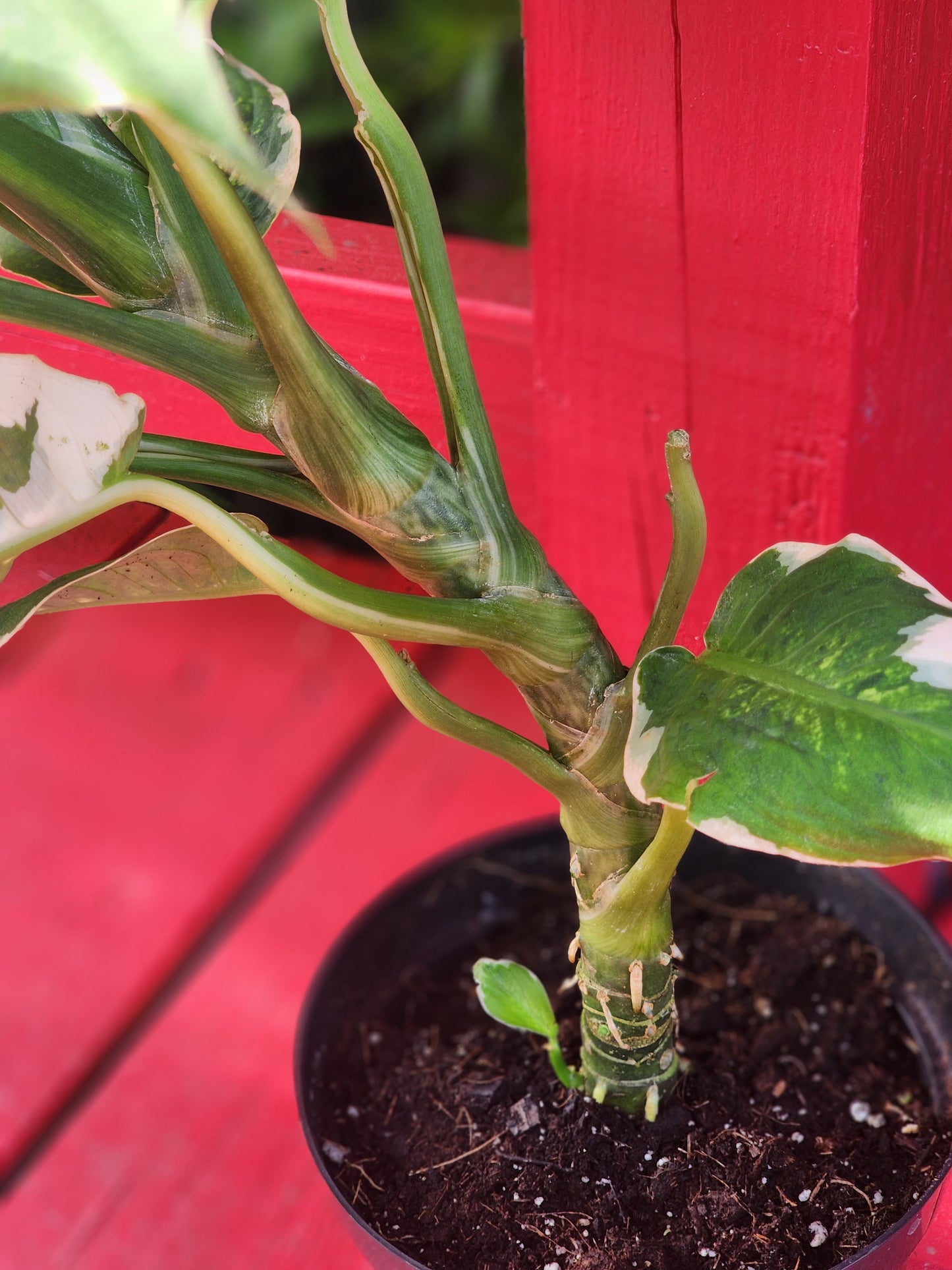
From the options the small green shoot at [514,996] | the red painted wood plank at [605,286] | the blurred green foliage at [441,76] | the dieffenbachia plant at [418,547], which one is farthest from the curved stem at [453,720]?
the blurred green foliage at [441,76]

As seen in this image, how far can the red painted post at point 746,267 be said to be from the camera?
421mm

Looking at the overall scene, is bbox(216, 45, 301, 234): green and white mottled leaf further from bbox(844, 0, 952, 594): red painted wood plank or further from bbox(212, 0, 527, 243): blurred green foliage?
bbox(212, 0, 527, 243): blurred green foliage

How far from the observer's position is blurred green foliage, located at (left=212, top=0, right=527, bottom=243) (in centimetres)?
103

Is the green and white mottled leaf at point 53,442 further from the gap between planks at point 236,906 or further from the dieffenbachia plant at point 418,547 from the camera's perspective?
the gap between planks at point 236,906

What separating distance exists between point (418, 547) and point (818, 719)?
0.12 meters

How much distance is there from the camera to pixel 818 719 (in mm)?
284

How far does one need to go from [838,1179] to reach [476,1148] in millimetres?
137

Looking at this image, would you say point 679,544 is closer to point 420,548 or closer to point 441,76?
point 420,548

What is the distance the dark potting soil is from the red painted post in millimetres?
185

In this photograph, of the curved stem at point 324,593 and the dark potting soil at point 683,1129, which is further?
the dark potting soil at point 683,1129

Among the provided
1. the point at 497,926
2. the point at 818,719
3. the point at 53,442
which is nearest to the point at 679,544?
the point at 818,719

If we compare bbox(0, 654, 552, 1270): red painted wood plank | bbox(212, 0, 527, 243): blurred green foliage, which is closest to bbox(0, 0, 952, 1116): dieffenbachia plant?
bbox(0, 654, 552, 1270): red painted wood plank

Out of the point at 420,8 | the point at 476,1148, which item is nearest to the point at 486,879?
the point at 476,1148

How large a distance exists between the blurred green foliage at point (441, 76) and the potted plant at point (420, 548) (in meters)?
0.75
